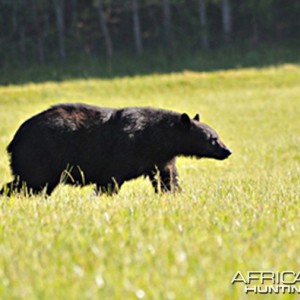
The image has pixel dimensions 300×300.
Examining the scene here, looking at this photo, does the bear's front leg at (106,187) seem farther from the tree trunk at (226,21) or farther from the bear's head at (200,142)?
the tree trunk at (226,21)

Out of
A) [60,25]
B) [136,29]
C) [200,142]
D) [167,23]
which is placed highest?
[60,25]

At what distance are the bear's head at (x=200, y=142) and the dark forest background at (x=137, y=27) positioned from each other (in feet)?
126

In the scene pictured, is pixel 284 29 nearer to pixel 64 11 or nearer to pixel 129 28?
pixel 129 28

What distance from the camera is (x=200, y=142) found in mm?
9117

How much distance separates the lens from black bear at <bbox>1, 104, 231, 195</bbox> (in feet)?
27.5

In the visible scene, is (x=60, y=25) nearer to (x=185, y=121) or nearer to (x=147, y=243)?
(x=185, y=121)

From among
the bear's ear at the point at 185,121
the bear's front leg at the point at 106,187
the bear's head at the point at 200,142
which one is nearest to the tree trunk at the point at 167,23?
the bear's head at the point at 200,142

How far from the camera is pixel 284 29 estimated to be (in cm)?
5072

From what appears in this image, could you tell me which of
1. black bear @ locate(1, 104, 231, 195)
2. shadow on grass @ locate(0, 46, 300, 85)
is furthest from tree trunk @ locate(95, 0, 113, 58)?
black bear @ locate(1, 104, 231, 195)

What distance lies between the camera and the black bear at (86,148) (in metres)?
8.38

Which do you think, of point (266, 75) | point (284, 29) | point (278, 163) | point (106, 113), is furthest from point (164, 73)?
point (106, 113)

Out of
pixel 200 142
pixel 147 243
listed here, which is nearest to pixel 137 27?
pixel 200 142

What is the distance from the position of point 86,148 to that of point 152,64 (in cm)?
3592

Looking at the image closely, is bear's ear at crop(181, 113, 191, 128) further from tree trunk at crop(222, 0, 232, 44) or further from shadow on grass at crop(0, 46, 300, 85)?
tree trunk at crop(222, 0, 232, 44)
